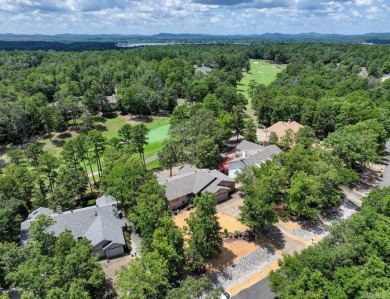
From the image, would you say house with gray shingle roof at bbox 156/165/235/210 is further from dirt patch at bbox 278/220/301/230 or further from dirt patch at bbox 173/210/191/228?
dirt patch at bbox 278/220/301/230

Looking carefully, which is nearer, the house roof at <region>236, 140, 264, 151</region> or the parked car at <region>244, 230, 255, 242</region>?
the parked car at <region>244, 230, 255, 242</region>

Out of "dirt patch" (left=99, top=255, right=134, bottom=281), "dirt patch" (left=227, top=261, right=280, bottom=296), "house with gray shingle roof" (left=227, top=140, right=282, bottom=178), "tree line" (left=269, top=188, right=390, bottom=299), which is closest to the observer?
"tree line" (left=269, top=188, right=390, bottom=299)

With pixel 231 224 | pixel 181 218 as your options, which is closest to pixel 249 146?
pixel 231 224

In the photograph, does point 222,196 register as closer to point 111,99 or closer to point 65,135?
point 65,135

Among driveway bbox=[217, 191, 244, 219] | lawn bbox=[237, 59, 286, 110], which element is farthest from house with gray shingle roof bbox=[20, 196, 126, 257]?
lawn bbox=[237, 59, 286, 110]

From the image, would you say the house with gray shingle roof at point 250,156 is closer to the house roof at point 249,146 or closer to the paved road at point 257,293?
the house roof at point 249,146

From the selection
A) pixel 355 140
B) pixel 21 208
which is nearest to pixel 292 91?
pixel 355 140
